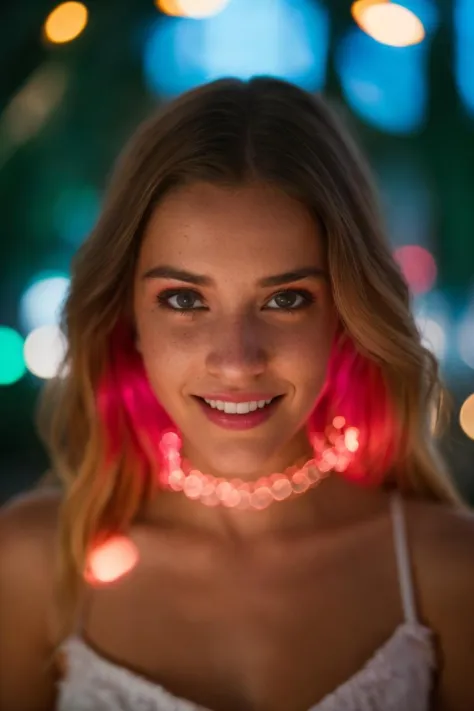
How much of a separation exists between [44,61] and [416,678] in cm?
143

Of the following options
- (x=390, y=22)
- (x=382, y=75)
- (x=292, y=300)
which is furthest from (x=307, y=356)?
(x=382, y=75)

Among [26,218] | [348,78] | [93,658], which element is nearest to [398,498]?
[93,658]

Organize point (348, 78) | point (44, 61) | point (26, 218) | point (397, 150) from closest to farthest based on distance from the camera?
1. point (44, 61)
2. point (348, 78)
3. point (26, 218)
4. point (397, 150)

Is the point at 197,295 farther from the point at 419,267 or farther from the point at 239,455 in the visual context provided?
the point at 419,267

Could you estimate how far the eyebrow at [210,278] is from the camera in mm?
1227

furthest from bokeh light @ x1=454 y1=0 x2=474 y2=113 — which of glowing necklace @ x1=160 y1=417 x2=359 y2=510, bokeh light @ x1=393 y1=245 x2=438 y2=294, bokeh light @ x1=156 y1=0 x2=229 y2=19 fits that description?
glowing necklace @ x1=160 y1=417 x2=359 y2=510

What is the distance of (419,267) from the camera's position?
308 centimetres

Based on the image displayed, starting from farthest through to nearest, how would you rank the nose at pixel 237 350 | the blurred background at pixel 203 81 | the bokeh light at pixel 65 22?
the blurred background at pixel 203 81 < the bokeh light at pixel 65 22 < the nose at pixel 237 350

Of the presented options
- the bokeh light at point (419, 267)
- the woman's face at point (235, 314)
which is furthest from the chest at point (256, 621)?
the bokeh light at point (419, 267)

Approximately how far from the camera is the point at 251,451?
1266 mm

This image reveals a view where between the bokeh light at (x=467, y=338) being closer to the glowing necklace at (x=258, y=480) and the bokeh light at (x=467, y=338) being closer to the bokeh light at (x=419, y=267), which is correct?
the bokeh light at (x=419, y=267)

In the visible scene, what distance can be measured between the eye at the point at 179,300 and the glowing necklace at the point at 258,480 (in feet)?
0.93

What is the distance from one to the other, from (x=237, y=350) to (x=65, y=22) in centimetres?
87

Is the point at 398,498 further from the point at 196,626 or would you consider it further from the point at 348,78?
the point at 348,78
